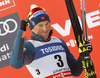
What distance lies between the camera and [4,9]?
2.20 metres

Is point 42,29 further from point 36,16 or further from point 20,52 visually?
point 20,52

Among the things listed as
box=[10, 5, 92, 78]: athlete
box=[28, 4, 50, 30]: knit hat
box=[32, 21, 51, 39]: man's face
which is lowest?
box=[10, 5, 92, 78]: athlete

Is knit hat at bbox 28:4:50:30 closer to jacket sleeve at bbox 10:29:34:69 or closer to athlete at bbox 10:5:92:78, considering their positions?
athlete at bbox 10:5:92:78

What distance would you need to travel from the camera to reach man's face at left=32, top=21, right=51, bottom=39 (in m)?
1.28

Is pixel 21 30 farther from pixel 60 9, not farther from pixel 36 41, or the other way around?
pixel 60 9

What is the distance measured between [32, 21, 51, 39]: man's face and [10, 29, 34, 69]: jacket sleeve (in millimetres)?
87

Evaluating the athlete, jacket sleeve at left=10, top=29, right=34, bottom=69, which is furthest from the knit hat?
jacket sleeve at left=10, top=29, right=34, bottom=69

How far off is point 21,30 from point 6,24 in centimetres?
118

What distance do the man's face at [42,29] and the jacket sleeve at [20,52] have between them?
87 mm

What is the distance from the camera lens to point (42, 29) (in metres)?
1.28

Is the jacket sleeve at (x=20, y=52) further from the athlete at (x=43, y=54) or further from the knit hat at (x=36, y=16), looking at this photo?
the knit hat at (x=36, y=16)

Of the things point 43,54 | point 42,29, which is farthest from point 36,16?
point 43,54

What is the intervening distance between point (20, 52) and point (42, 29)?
0.75ft

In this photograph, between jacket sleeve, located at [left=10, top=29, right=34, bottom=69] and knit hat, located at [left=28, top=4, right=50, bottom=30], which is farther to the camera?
knit hat, located at [left=28, top=4, right=50, bottom=30]
